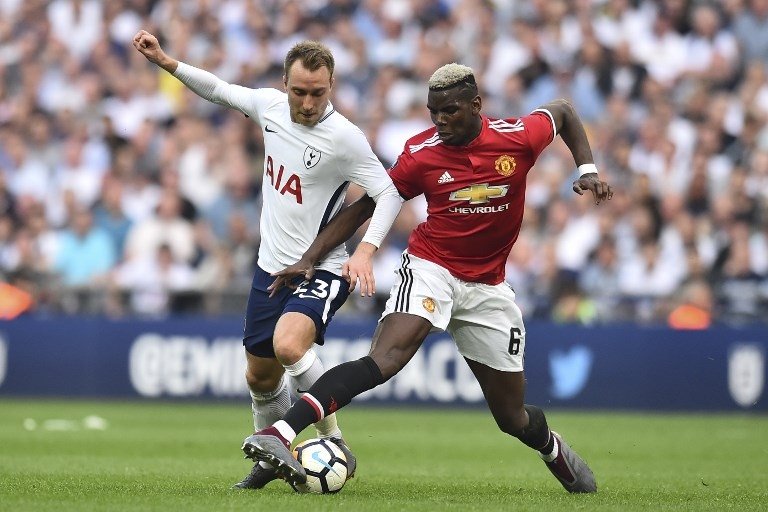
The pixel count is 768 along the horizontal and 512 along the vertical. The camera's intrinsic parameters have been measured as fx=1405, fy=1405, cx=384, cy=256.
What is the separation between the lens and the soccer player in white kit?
854 centimetres

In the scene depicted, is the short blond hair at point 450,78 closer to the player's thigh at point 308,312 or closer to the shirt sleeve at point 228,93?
the shirt sleeve at point 228,93

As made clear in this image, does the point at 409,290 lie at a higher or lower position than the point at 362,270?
lower

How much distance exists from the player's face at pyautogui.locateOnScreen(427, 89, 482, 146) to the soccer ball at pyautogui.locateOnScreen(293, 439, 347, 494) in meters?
1.98

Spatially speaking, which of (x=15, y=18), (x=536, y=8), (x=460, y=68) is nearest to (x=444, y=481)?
(x=460, y=68)

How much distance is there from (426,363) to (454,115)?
30.0 feet

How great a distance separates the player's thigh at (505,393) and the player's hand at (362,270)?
3.28 feet

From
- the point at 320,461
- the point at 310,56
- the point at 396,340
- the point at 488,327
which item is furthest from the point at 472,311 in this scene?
the point at 310,56

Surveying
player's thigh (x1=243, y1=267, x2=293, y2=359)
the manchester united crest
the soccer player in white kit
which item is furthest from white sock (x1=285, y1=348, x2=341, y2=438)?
the manchester united crest

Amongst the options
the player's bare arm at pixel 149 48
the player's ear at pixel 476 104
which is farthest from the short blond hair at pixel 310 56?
the player's ear at pixel 476 104

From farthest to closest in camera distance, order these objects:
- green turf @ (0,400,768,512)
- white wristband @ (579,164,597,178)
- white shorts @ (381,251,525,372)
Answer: white wristband @ (579,164,597,178), white shorts @ (381,251,525,372), green turf @ (0,400,768,512)

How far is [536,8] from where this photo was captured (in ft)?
65.7

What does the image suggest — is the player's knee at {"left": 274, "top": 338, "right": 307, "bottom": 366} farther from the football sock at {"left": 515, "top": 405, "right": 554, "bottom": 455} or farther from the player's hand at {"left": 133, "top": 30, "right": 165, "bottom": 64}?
the player's hand at {"left": 133, "top": 30, "right": 165, "bottom": 64}

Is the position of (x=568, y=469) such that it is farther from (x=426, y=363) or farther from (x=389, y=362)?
(x=426, y=363)

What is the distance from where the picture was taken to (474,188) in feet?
28.0
